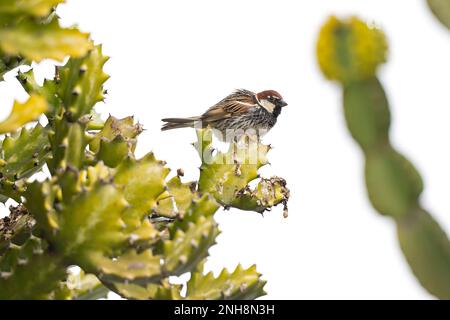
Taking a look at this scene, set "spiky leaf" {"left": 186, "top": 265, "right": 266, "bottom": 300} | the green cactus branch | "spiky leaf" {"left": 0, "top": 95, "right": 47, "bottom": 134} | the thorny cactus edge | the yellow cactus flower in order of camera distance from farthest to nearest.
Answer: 1. the green cactus branch
2. "spiky leaf" {"left": 186, "top": 265, "right": 266, "bottom": 300}
3. the thorny cactus edge
4. "spiky leaf" {"left": 0, "top": 95, "right": 47, "bottom": 134}
5. the yellow cactus flower

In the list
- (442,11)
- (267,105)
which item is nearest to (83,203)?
(442,11)

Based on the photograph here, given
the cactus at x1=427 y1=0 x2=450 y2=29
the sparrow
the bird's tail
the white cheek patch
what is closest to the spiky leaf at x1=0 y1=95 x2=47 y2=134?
the cactus at x1=427 y1=0 x2=450 y2=29

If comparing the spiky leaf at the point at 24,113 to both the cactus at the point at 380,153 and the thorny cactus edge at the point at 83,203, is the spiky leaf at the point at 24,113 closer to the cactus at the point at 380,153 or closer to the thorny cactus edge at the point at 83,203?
the thorny cactus edge at the point at 83,203

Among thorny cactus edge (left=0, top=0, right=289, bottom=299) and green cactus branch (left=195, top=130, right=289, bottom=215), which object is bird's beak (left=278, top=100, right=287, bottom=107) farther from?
thorny cactus edge (left=0, top=0, right=289, bottom=299)

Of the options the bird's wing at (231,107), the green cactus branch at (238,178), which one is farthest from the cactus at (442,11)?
the bird's wing at (231,107)

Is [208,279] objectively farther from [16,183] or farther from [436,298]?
[436,298]

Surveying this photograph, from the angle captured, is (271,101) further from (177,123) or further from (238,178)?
(238,178)
